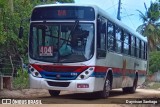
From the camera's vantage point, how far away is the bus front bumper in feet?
41.6

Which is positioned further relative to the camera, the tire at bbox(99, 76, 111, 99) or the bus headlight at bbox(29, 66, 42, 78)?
the tire at bbox(99, 76, 111, 99)

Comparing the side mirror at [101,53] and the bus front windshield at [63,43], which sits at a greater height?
the bus front windshield at [63,43]

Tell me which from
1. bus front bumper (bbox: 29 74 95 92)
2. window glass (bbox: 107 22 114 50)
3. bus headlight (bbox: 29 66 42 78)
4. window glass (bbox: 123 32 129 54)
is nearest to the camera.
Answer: bus front bumper (bbox: 29 74 95 92)

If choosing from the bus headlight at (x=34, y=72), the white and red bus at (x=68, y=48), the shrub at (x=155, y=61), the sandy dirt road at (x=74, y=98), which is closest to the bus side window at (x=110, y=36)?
the white and red bus at (x=68, y=48)

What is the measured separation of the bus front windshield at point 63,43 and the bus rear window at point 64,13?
24 centimetres

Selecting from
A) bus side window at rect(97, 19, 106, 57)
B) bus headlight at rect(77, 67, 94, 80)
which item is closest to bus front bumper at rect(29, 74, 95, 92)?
bus headlight at rect(77, 67, 94, 80)

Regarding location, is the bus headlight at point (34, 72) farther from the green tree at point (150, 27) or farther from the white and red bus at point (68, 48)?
the green tree at point (150, 27)

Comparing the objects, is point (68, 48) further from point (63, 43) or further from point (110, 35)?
point (110, 35)

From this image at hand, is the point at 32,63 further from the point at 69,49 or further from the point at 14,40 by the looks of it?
the point at 14,40

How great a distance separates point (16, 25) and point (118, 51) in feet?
28.9

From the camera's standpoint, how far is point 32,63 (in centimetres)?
1319

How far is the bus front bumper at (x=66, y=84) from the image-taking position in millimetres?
12672

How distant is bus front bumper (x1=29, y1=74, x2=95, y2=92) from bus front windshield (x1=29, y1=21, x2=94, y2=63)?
663 mm

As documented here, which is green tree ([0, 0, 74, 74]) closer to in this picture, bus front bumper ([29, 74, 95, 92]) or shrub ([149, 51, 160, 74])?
bus front bumper ([29, 74, 95, 92])
